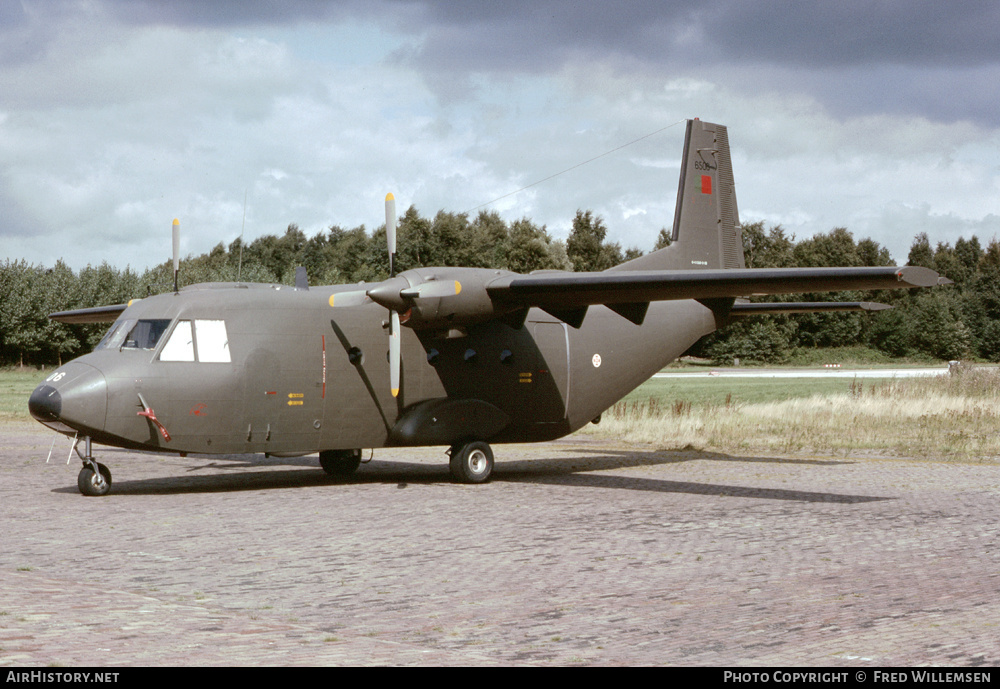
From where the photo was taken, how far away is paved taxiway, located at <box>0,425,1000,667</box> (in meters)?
6.86

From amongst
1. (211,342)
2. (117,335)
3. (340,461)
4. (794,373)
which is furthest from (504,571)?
(794,373)

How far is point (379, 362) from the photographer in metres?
17.9

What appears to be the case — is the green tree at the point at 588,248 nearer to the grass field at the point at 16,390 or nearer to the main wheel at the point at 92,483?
the grass field at the point at 16,390

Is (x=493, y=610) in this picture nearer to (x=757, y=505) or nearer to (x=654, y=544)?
(x=654, y=544)

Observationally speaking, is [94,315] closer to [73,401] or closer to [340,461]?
[340,461]

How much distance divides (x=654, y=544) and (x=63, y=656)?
23.0 feet

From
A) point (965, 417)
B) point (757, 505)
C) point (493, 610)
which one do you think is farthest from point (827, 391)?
point (493, 610)

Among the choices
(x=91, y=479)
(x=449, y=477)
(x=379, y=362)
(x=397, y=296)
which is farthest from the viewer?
(x=449, y=477)

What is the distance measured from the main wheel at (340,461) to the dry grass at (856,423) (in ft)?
33.2

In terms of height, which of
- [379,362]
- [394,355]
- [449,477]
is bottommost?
[449,477]

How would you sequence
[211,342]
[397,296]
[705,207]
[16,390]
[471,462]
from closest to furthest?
[211,342] < [397,296] < [471,462] < [705,207] < [16,390]

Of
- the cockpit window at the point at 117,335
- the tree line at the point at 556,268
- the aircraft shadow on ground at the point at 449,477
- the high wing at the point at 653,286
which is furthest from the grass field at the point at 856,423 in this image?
the tree line at the point at 556,268

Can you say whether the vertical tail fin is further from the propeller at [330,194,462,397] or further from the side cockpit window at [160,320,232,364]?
the side cockpit window at [160,320,232,364]

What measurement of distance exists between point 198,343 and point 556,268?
65836 mm
